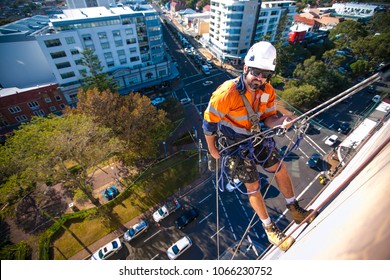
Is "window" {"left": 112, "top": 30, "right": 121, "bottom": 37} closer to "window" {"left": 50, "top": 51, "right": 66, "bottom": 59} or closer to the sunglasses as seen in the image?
"window" {"left": 50, "top": 51, "right": 66, "bottom": 59}

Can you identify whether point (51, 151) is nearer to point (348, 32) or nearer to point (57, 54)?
point (57, 54)

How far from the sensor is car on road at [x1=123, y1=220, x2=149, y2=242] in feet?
49.0

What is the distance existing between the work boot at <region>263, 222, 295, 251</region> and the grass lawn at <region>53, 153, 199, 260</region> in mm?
14352

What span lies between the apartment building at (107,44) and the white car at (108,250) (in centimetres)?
2295

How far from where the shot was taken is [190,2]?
79.9 meters

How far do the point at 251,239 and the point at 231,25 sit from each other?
128 feet

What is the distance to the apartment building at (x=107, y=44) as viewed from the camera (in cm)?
2423

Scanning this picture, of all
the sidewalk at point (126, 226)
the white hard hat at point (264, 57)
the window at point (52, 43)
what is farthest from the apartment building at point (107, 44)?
the white hard hat at point (264, 57)

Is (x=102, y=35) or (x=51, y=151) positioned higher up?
(x=102, y=35)

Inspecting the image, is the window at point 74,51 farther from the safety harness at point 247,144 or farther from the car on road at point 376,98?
the car on road at point 376,98

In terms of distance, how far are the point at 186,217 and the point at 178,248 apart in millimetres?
2501

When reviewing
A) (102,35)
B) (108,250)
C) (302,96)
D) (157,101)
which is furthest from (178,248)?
(102,35)

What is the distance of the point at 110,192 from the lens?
57.6 ft

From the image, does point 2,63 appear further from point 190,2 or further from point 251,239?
point 190,2
